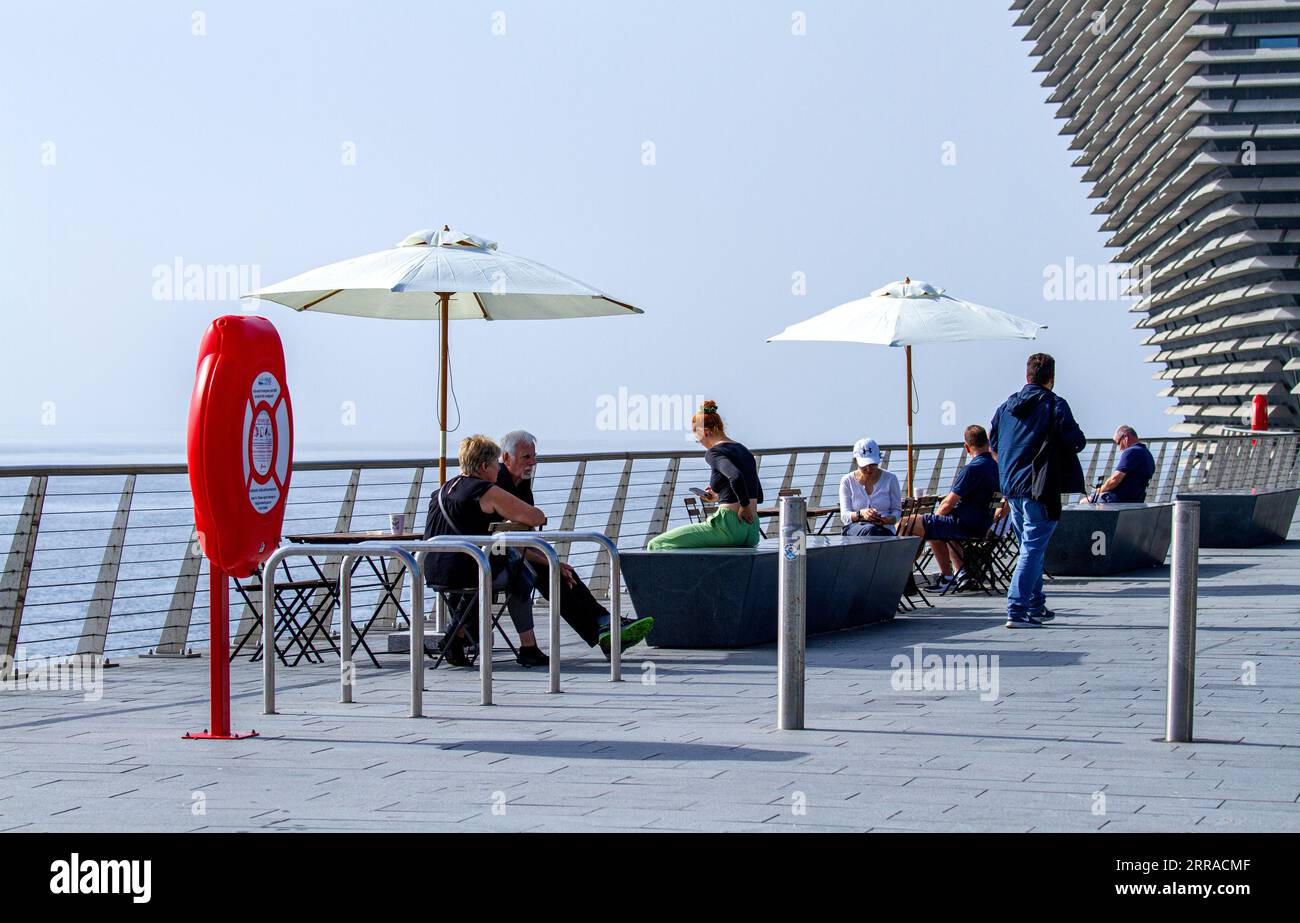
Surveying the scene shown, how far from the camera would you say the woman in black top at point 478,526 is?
928 centimetres

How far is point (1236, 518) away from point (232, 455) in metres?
15.4

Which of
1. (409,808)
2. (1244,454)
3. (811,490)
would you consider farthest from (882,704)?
(1244,454)

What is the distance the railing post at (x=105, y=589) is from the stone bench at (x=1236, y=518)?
12.9m

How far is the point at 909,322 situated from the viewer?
13.9 meters

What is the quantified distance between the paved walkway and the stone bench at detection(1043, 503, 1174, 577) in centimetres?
532

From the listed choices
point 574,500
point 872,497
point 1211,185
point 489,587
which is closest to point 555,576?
point 489,587

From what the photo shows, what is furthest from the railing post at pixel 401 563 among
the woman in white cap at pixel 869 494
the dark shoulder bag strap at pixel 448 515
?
the woman in white cap at pixel 869 494

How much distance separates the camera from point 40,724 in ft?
23.9

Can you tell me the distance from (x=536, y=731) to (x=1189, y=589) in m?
2.60

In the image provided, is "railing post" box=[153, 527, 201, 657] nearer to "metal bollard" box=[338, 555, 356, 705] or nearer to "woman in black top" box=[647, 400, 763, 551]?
"metal bollard" box=[338, 555, 356, 705]

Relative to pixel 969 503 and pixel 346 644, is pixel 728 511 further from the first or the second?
pixel 969 503

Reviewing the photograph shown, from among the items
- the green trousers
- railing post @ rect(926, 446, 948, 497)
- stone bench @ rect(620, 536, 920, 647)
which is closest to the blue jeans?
stone bench @ rect(620, 536, 920, 647)

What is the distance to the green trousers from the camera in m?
10.4

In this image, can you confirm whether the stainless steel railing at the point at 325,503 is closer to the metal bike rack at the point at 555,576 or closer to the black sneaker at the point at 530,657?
the metal bike rack at the point at 555,576
